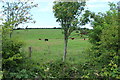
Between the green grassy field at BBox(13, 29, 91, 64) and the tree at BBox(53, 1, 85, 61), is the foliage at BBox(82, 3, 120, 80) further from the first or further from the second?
the green grassy field at BBox(13, 29, 91, 64)

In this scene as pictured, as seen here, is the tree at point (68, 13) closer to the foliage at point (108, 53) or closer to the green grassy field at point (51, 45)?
the green grassy field at point (51, 45)

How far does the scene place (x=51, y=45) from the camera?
5.52 meters

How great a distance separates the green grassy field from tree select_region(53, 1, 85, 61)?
0.35m

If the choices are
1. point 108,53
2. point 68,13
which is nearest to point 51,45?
point 68,13

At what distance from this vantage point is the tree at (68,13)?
4.71 meters

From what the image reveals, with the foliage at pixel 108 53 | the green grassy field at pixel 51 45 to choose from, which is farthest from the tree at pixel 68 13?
the foliage at pixel 108 53

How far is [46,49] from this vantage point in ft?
17.8

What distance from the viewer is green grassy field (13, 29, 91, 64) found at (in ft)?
17.0

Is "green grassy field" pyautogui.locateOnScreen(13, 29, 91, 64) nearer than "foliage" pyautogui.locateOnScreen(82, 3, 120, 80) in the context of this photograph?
No

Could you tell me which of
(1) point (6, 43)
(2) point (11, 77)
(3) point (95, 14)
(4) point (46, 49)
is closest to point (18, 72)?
(2) point (11, 77)

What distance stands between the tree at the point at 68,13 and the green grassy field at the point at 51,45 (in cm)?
35

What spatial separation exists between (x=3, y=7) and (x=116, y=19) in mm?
2918

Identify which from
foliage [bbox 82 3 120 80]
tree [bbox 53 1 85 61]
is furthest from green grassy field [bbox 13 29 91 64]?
foliage [bbox 82 3 120 80]

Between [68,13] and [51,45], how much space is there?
124 centimetres
